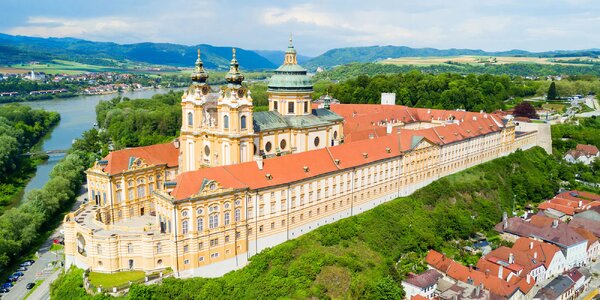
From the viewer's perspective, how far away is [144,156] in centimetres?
5594

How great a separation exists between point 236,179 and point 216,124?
1208 cm

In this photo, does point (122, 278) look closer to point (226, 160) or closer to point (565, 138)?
point (226, 160)

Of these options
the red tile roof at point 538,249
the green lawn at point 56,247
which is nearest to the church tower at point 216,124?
the green lawn at point 56,247

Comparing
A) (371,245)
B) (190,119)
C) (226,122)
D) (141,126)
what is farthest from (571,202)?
(141,126)

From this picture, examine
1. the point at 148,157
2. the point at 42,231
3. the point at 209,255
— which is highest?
the point at 148,157

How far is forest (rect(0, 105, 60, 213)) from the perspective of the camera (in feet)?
275

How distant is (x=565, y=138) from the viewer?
96.2m

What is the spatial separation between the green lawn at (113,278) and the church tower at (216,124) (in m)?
16.0

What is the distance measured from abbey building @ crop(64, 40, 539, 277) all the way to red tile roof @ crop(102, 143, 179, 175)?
124 millimetres

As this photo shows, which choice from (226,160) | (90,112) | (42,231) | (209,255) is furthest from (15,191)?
(90,112)

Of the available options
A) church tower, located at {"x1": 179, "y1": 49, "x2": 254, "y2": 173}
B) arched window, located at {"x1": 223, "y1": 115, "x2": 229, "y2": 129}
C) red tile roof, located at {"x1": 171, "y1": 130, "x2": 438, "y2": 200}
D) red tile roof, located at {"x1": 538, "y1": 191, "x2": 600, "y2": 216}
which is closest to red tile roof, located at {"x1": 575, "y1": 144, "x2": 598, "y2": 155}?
red tile roof, located at {"x1": 538, "y1": 191, "x2": 600, "y2": 216}

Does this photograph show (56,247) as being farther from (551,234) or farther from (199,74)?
(551,234)

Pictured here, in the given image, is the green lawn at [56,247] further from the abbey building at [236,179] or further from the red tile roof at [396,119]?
the red tile roof at [396,119]

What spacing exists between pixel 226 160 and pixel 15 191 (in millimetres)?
48188
